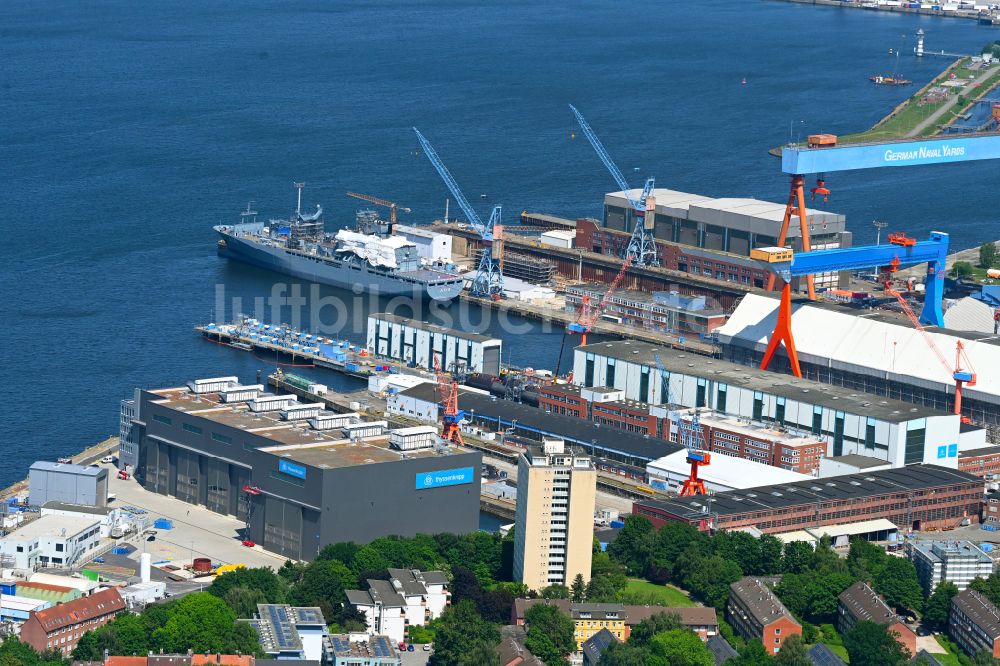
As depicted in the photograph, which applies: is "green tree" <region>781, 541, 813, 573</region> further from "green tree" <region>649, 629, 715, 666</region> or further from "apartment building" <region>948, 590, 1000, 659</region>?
"green tree" <region>649, 629, 715, 666</region>

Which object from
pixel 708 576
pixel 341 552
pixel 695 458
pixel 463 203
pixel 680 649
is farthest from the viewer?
pixel 463 203

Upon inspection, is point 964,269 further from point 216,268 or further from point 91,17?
point 91,17

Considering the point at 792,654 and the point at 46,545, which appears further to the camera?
the point at 46,545

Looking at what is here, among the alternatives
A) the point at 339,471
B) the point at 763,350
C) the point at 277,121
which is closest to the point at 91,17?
the point at 277,121

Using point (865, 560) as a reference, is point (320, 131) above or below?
above

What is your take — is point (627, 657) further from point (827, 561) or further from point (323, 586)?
point (827, 561)

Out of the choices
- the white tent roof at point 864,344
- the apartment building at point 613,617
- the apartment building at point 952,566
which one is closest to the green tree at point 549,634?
the apartment building at point 613,617

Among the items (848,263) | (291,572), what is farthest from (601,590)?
(848,263)
